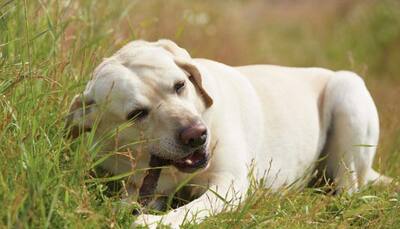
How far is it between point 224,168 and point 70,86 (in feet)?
2.91

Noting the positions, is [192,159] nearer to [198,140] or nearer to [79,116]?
[198,140]

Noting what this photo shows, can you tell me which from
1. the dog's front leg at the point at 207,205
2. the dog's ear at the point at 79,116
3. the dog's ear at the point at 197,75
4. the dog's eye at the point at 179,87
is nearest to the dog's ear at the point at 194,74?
the dog's ear at the point at 197,75

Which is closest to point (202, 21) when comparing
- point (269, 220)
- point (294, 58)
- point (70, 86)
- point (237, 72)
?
point (294, 58)

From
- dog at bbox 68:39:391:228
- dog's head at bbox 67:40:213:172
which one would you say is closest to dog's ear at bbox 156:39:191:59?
dog at bbox 68:39:391:228

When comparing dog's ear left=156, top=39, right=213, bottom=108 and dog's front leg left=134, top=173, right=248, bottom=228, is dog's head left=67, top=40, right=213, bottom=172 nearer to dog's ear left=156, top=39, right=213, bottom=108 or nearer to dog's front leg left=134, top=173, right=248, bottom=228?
dog's ear left=156, top=39, right=213, bottom=108

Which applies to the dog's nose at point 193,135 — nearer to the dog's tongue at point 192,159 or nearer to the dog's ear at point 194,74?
the dog's tongue at point 192,159

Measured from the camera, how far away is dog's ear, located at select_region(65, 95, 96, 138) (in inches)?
140

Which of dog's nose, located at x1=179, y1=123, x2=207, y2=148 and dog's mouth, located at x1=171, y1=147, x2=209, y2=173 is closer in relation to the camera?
dog's nose, located at x1=179, y1=123, x2=207, y2=148

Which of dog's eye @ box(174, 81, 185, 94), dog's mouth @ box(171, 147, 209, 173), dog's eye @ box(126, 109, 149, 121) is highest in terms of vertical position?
dog's eye @ box(174, 81, 185, 94)

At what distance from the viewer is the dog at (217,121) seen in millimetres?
3420

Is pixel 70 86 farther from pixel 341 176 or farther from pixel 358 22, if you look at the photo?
pixel 358 22

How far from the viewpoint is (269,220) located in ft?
10.5

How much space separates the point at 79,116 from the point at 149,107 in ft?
1.19

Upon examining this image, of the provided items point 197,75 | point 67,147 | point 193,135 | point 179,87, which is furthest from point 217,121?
point 67,147
